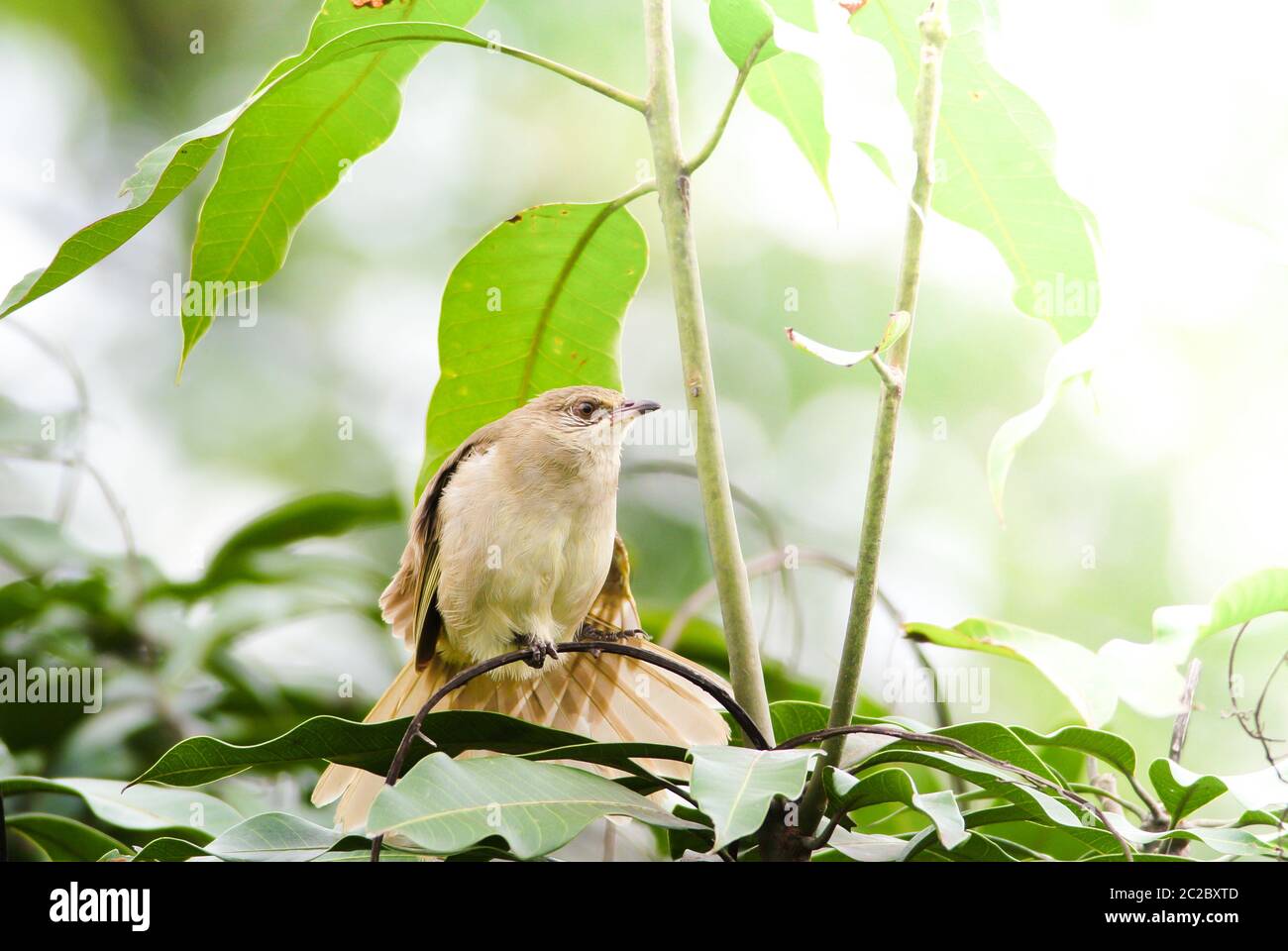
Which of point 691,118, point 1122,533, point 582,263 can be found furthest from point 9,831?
point 1122,533

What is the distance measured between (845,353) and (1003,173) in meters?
0.38

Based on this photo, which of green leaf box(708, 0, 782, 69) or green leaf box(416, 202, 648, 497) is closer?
green leaf box(708, 0, 782, 69)

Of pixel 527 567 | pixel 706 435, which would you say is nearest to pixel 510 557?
pixel 527 567

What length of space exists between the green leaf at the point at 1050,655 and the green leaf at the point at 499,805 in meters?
0.32

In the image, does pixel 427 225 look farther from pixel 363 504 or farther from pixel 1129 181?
pixel 1129 181

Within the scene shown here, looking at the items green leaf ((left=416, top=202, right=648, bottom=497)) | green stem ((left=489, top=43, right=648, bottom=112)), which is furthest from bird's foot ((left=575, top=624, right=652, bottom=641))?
green stem ((left=489, top=43, right=648, bottom=112))

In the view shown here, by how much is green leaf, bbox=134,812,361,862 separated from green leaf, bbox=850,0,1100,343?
2.29 ft

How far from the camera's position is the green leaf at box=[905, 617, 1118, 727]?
0.87 metres

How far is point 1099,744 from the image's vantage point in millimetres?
850

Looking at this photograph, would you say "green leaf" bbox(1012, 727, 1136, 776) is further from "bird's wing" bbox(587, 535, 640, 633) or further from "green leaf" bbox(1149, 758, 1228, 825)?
"bird's wing" bbox(587, 535, 640, 633)

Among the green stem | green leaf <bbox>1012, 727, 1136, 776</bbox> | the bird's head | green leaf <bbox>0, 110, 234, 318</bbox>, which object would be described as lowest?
green leaf <bbox>1012, 727, 1136, 776</bbox>

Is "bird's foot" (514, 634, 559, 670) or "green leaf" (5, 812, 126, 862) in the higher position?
"bird's foot" (514, 634, 559, 670)

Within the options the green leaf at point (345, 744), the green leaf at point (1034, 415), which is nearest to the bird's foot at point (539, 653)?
the green leaf at point (345, 744)
